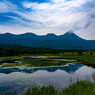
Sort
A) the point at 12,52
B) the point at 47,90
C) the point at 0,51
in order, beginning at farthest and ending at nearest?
the point at 12,52
the point at 0,51
the point at 47,90

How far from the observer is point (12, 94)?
58.4 ft

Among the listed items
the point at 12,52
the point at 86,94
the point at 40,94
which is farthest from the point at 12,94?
the point at 12,52

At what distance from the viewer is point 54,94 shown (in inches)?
563

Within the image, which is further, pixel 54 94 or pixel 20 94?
pixel 20 94

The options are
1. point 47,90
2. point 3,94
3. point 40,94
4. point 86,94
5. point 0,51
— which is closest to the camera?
point 86,94

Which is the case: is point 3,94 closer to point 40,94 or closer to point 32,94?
point 32,94

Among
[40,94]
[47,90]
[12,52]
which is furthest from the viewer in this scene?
[12,52]

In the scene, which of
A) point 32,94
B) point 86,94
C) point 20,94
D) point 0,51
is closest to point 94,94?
point 86,94

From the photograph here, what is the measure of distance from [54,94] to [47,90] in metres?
1.43

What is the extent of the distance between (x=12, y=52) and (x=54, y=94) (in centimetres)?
10687

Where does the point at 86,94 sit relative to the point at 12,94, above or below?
above

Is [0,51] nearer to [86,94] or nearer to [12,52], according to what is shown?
[12,52]

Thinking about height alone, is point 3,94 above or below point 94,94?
below

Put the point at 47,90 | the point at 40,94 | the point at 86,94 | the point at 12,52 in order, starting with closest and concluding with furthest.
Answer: the point at 86,94 < the point at 40,94 < the point at 47,90 < the point at 12,52
